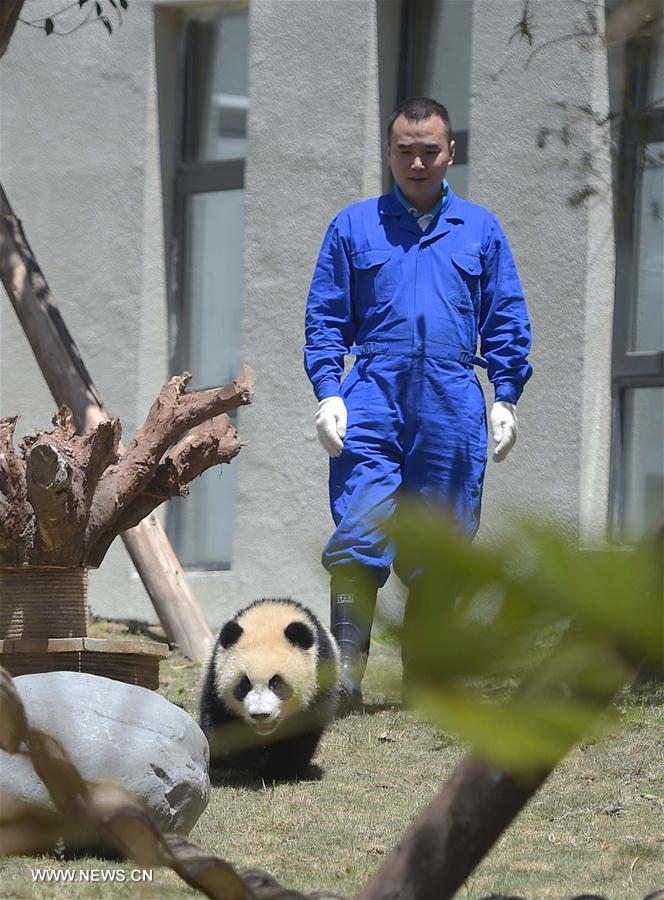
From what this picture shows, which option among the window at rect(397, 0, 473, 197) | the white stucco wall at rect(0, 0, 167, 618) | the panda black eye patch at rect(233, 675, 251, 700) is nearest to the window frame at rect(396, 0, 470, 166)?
the window at rect(397, 0, 473, 197)

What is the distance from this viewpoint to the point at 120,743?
3453mm

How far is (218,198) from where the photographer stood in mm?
9266

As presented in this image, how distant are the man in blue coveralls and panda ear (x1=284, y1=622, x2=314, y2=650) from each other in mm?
690

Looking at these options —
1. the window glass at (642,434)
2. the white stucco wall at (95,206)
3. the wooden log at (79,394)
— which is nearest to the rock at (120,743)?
the wooden log at (79,394)

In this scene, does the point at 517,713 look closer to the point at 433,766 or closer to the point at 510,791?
the point at 510,791

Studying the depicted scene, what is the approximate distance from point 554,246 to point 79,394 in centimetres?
258

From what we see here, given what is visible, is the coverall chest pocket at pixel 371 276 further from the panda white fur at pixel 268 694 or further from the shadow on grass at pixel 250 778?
the shadow on grass at pixel 250 778

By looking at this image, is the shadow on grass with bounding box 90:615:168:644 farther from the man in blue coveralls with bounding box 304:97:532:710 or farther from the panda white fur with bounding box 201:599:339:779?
the panda white fur with bounding box 201:599:339:779

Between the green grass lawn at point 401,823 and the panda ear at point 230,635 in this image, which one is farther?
the panda ear at point 230,635

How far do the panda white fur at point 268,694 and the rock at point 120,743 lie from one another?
3.24ft

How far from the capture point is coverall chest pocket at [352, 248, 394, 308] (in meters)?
5.62

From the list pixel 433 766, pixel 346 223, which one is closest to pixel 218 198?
pixel 346 223

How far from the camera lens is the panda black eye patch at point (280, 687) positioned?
15.6ft

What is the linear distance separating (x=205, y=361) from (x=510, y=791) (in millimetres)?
8068
